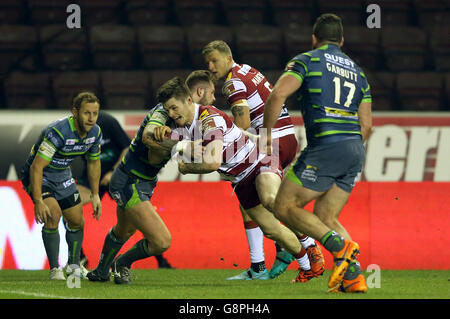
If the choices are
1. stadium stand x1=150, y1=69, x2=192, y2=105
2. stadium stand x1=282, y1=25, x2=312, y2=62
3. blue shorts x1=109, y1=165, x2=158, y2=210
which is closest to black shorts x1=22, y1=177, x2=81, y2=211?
blue shorts x1=109, y1=165, x2=158, y2=210

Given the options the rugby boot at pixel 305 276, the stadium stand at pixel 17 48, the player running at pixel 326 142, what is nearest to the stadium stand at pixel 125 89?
the stadium stand at pixel 17 48

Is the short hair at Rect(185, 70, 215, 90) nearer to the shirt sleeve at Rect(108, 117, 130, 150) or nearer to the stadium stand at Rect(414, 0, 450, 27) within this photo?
the shirt sleeve at Rect(108, 117, 130, 150)

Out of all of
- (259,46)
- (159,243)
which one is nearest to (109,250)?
(159,243)

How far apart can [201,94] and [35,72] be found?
570 cm

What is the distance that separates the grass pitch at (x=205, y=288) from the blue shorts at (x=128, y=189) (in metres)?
0.68

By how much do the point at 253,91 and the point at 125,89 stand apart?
5.03 m

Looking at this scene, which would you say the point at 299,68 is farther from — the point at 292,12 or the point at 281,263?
the point at 292,12

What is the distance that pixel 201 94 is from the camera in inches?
312

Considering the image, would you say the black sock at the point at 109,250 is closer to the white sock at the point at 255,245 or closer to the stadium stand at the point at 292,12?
the white sock at the point at 255,245

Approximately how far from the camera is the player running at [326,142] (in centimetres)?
600

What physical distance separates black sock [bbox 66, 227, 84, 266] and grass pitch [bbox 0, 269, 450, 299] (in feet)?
1.01

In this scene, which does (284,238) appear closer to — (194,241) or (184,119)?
(184,119)

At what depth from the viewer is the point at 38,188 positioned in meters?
7.39
